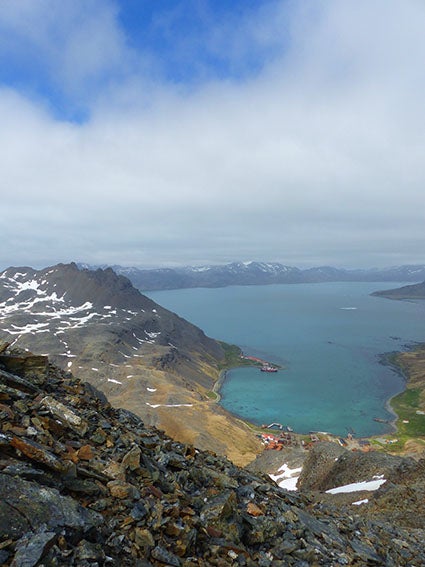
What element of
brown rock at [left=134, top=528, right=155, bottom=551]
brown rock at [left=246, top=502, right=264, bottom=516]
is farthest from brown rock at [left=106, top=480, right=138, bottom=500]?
brown rock at [left=246, top=502, right=264, bottom=516]

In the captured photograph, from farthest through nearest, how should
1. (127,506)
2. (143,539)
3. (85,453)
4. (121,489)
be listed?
(85,453)
(121,489)
(127,506)
(143,539)

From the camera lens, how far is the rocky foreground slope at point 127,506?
26.1ft

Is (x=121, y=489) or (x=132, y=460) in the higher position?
(x=121, y=489)

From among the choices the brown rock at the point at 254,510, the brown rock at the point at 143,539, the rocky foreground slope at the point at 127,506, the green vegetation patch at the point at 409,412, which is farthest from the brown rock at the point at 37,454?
the green vegetation patch at the point at 409,412

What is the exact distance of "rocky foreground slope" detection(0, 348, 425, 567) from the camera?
26.1ft

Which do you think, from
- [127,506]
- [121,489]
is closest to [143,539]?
[127,506]

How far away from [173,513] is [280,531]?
4.55 metres

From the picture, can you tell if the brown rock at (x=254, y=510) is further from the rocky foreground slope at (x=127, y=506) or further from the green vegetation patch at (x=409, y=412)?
the green vegetation patch at (x=409, y=412)

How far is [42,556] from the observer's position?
686cm

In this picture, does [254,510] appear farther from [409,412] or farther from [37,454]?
[409,412]

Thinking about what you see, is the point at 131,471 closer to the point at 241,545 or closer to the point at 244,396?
the point at 241,545

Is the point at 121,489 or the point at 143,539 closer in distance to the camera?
the point at 143,539

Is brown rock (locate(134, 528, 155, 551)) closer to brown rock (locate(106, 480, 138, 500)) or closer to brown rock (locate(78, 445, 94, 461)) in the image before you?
brown rock (locate(106, 480, 138, 500))

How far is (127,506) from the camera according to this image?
9680 millimetres
